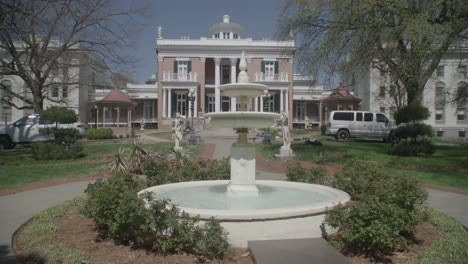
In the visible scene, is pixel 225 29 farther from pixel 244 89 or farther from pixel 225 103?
pixel 244 89

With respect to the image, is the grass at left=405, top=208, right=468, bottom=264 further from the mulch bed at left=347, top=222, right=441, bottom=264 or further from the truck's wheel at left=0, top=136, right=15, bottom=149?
the truck's wheel at left=0, top=136, right=15, bottom=149

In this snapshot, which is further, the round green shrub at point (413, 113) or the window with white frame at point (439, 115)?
the window with white frame at point (439, 115)

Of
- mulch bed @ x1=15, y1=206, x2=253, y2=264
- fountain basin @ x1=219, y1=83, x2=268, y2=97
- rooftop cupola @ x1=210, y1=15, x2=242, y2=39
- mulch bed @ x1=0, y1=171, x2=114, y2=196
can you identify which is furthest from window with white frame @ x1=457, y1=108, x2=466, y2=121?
mulch bed @ x1=15, y1=206, x2=253, y2=264

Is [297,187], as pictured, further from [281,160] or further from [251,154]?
[281,160]

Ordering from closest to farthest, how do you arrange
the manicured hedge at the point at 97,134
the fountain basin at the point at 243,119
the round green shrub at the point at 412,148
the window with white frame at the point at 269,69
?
1. the fountain basin at the point at 243,119
2. the round green shrub at the point at 412,148
3. the manicured hedge at the point at 97,134
4. the window with white frame at the point at 269,69

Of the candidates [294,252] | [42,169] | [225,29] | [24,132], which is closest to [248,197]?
[294,252]

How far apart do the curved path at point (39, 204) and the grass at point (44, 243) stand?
19cm

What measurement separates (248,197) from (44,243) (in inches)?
135

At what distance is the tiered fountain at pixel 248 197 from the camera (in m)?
Answer: 5.06

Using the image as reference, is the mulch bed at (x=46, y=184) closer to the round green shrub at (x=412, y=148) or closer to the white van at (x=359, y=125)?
the round green shrub at (x=412, y=148)

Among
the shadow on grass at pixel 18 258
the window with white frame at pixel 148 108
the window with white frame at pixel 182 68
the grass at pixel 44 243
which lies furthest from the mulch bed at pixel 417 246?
the window with white frame at pixel 148 108

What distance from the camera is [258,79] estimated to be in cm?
5181

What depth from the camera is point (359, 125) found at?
2998 cm

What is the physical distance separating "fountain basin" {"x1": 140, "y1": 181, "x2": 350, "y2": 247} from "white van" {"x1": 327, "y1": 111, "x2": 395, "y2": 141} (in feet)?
74.7
